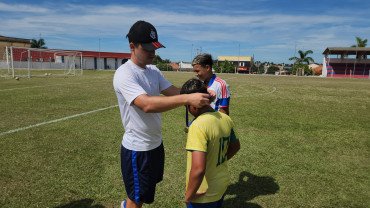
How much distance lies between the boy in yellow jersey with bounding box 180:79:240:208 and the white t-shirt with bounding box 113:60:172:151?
0.54 m

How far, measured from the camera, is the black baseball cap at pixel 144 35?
7.05 ft

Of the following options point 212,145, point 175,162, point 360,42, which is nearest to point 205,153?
point 212,145

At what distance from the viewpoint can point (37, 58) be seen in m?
41.8

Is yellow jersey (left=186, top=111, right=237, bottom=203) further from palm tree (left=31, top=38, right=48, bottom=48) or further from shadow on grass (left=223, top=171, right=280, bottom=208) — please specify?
palm tree (left=31, top=38, right=48, bottom=48)

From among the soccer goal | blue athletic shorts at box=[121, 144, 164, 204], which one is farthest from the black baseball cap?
the soccer goal

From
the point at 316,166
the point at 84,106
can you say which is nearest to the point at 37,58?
the point at 84,106

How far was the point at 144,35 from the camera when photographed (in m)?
2.15

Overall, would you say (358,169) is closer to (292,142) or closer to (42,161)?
(292,142)

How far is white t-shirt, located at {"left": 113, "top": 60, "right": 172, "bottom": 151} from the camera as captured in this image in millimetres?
2189

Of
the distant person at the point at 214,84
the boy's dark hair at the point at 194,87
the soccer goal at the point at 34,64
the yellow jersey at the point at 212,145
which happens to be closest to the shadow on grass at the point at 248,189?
the distant person at the point at 214,84

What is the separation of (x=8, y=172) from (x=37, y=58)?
44.9 meters

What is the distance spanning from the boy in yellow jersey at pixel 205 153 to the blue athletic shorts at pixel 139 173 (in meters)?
0.56

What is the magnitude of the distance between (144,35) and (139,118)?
781 millimetres

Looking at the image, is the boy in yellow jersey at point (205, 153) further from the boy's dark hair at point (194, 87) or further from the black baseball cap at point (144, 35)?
the black baseball cap at point (144, 35)
